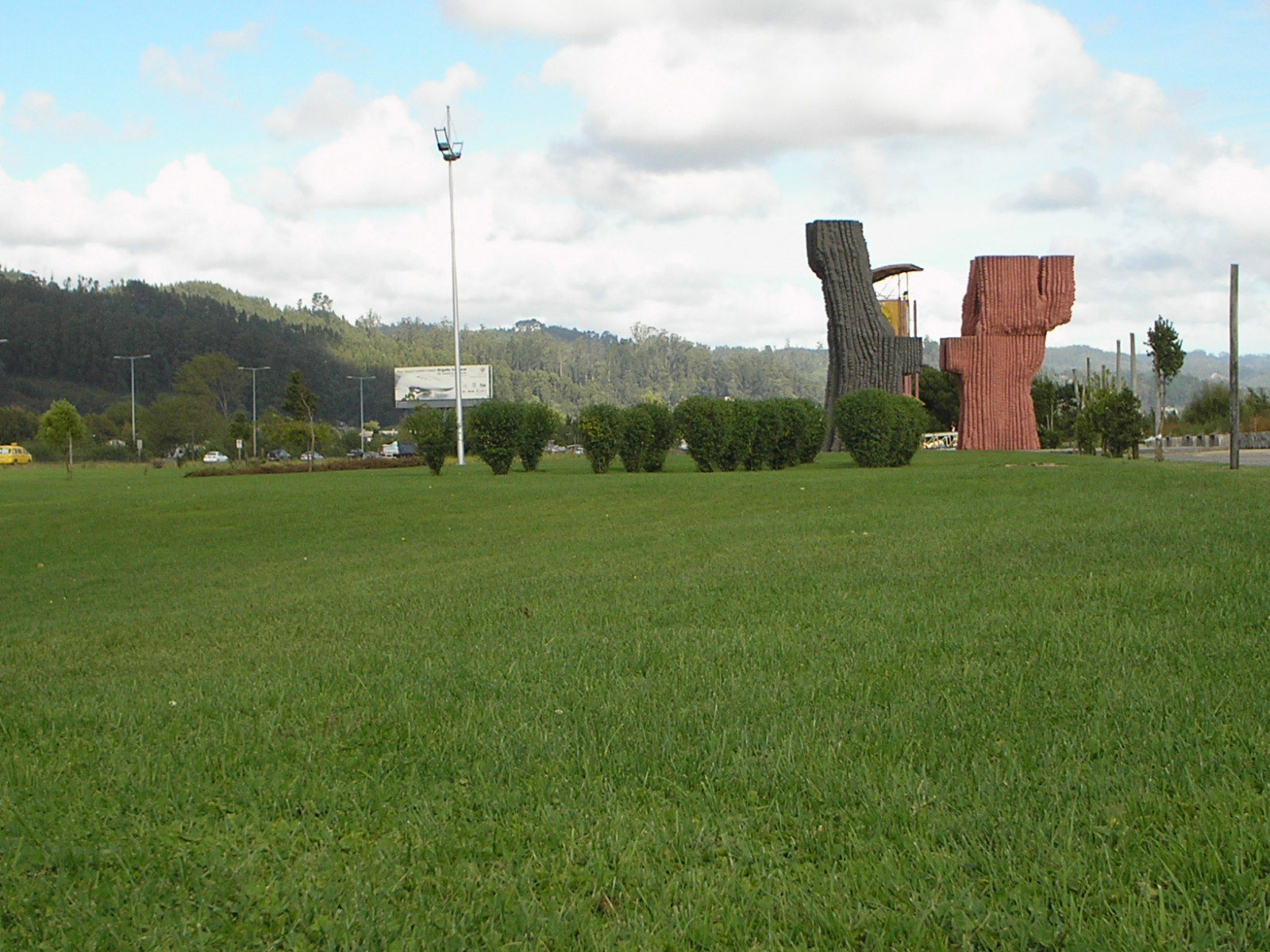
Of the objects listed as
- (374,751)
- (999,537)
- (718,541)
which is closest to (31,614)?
(718,541)

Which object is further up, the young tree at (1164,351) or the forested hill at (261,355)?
the forested hill at (261,355)

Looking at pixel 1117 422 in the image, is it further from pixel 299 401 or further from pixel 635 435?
pixel 299 401

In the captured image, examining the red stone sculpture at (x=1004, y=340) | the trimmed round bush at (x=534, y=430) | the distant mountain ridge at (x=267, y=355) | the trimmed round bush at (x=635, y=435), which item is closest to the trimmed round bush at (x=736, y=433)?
the trimmed round bush at (x=635, y=435)

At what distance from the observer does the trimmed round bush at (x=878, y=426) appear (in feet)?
82.3

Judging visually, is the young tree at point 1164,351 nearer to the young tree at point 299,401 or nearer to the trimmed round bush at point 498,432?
the trimmed round bush at point 498,432

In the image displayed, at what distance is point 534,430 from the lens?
1109 inches

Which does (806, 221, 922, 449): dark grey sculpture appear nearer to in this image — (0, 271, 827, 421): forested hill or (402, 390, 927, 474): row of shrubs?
(402, 390, 927, 474): row of shrubs

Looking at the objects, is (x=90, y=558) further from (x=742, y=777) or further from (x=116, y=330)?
(x=116, y=330)

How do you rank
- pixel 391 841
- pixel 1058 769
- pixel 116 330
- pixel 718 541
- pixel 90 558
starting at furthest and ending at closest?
pixel 116 330, pixel 90 558, pixel 718 541, pixel 1058 769, pixel 391 841

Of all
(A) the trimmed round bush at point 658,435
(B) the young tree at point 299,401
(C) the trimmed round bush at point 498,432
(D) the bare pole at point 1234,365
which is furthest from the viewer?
(B) the young tree at point 299,401

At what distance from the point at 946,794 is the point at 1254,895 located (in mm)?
952

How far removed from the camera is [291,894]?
313cm

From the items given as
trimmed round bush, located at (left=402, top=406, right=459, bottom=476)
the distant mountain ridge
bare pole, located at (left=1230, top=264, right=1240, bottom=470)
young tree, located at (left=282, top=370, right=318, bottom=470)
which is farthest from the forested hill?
bare pole, located at (left=1230, top=264, right=1240, bottom=470)

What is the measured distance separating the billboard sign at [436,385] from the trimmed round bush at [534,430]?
71924 millimetres
